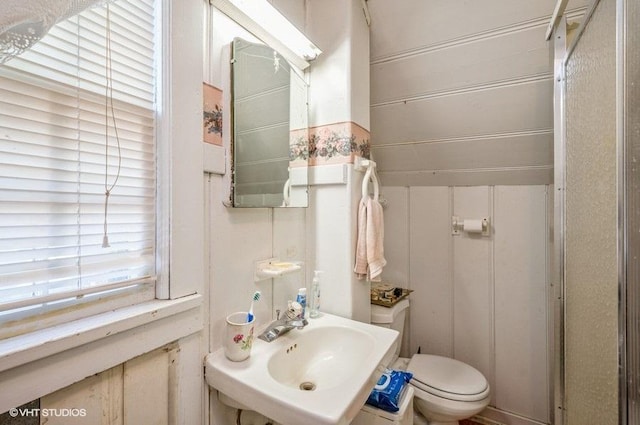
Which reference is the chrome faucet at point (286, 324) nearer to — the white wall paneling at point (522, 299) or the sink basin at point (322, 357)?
the sink basin at point (322, 357)

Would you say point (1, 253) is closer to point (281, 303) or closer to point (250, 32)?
point (281, 303)

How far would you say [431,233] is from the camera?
6.53ft

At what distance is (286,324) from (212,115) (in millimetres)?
816

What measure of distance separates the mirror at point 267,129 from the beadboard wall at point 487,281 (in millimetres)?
1030

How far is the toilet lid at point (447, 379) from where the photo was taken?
1.42m

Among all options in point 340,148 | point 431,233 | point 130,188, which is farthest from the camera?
point 431,233

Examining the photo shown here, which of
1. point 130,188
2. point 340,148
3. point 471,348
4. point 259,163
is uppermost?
point 340,148

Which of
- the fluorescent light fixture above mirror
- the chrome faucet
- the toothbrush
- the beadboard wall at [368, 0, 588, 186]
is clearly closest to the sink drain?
the chrome faucet

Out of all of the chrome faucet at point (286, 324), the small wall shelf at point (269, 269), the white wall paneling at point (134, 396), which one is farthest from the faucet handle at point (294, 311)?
the white wall paneling at point (134, 396)

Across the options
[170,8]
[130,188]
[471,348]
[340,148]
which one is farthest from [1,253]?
[471,348]

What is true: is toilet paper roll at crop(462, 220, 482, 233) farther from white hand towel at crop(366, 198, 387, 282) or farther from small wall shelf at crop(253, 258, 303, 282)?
small wall shelf at crop(253, 258, 303, 282)

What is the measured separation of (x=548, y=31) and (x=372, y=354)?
1.57 m

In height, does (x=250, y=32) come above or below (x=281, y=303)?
above

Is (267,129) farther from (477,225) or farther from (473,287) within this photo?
(473,287)
